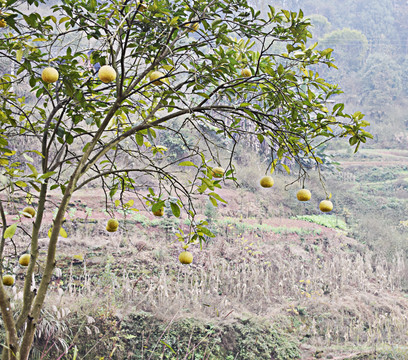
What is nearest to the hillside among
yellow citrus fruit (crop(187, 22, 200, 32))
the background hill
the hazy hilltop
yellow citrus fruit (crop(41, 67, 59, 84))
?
the background hill

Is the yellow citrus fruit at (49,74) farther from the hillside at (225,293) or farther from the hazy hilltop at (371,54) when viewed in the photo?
the hazy hilltop at (371,54)

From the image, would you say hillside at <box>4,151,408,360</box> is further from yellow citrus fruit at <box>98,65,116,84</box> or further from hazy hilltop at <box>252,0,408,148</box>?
hazy hilltop at <box>252,0,408,148</box>

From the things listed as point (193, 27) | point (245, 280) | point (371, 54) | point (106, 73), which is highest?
point (371, 54)

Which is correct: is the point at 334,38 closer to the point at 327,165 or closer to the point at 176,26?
the point at 327,165

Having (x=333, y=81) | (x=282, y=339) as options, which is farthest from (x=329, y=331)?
(x=333, y=81)

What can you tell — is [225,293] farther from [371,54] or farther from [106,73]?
[371,54]

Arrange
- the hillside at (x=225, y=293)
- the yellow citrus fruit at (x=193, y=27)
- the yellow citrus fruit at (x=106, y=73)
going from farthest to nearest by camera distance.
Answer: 1. the hillside at (x=225, y=293)
2. the yellow citrus fruit at (x=193, y=27)
3. the yellow citrus fruit at (x=106, y=73)

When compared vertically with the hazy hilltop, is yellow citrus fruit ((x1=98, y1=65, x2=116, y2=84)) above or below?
below

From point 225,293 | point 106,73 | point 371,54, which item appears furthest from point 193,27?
point 371,54

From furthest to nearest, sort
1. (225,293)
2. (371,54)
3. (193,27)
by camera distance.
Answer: (371,54), (225,293), (193,27)

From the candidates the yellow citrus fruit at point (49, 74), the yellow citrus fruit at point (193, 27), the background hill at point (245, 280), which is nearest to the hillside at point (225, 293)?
the background hill at point (245, 280)

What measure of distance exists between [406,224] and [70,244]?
5.66 meters

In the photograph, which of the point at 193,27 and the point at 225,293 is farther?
the point at 225,293

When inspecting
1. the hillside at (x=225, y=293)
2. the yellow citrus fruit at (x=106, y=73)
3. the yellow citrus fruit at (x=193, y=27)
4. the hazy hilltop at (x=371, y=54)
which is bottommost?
the hillside at (x=225, y=293)
